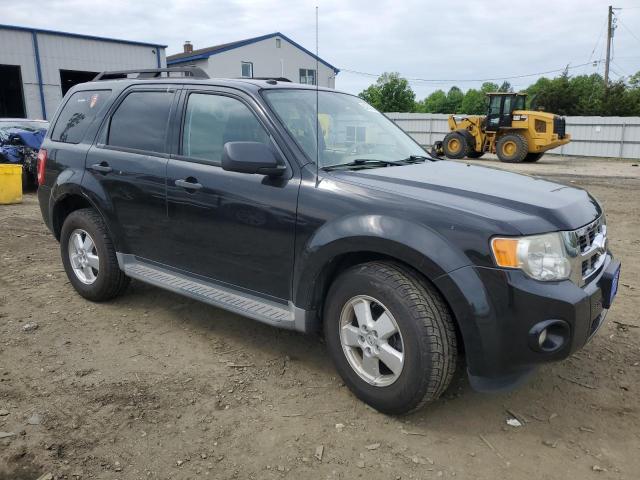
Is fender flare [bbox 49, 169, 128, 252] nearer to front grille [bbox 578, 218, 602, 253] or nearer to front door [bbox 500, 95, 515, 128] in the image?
front grille [bbox 578, 218, 602, 253]

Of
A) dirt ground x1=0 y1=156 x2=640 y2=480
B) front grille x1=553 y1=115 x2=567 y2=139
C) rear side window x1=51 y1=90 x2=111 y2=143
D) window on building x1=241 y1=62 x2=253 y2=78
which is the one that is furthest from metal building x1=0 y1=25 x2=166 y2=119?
dirt ground x1=0 y1=156 x2=640 y2=480

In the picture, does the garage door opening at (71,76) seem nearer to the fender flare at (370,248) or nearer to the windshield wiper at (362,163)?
the windshield wiper at (362,163)

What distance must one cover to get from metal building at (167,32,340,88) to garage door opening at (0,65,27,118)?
10.8 meters

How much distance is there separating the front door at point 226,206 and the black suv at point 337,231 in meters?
0.01

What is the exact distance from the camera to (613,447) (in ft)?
9.16

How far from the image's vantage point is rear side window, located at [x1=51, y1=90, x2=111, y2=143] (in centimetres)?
465

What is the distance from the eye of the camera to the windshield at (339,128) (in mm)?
3494

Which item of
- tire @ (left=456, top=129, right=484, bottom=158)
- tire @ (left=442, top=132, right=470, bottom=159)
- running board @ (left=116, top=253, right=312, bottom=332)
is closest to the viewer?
running board @ (left=116, top=253, right=312, bottom=332)

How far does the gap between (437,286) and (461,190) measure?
61 centimetres

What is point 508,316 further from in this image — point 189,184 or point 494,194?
point 189,184

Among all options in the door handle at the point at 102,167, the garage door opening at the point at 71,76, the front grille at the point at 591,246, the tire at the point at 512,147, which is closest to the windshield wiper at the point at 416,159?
the front grille at the point at 591,246

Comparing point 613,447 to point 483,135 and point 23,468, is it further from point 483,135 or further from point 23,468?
point 483,135

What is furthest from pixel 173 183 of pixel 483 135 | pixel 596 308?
pixel 483 135

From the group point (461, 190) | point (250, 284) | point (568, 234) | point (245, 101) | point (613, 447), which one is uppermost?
point (245, 101)
